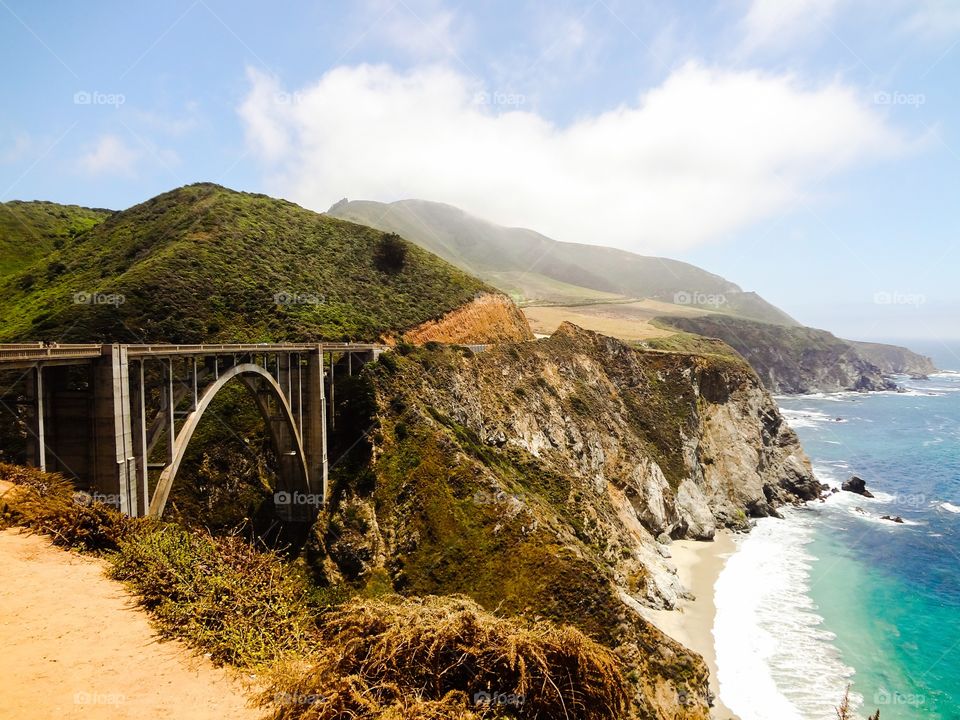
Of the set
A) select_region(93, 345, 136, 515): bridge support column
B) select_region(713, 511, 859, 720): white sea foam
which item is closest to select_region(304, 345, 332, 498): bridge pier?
select_region(93, 345, 136, 515): bridge support column

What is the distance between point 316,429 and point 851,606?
40.2 metres

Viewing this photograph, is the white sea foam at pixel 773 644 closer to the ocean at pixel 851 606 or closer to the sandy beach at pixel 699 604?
the ocean at pixel 851 606

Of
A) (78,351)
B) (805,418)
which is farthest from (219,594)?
(805,418)

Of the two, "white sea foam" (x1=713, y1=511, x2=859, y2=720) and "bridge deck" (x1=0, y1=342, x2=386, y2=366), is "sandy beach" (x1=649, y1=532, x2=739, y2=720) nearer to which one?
"white sea foam" (x1=713, y1=511, x2=859, y2=720)

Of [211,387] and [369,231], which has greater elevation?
[369,231]

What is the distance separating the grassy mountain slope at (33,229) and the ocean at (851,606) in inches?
→ 3355

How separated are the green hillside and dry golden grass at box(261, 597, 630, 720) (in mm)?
38953

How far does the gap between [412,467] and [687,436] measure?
39956 mm

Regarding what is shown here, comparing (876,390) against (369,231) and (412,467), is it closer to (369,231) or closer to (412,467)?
(369,231)

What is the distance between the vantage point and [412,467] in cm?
3103

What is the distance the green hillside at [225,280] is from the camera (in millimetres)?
40062

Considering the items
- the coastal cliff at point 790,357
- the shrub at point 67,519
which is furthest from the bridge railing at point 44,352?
the coastal cliff at point 790,357

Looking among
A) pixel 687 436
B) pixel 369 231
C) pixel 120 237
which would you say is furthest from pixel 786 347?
pixel 120 237

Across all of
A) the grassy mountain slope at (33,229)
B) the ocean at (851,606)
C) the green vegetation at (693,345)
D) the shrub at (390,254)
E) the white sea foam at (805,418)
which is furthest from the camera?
the white sea foam at (805,418)
